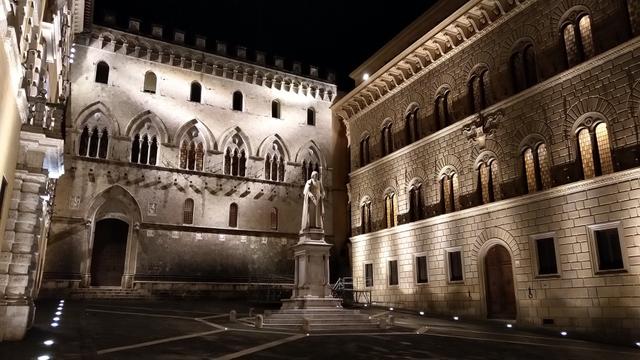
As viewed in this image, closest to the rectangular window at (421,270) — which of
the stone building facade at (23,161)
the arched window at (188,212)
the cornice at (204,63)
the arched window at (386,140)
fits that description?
the arched window at (386,140)

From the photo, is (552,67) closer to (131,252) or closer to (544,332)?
(544,332)

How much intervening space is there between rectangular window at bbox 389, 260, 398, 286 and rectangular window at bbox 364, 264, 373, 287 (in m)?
1.80

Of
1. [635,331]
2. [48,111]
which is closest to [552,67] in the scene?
[635,331]

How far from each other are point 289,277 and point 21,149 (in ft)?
68.4

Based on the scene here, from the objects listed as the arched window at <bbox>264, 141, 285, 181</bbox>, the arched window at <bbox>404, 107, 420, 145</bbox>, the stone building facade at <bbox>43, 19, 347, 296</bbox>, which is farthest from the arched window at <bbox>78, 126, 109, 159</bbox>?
the arched window at <bbox>404, 107, 420, 145</bbox>

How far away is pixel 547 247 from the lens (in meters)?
16.1

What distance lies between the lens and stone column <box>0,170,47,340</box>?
→ 10023 millimetres

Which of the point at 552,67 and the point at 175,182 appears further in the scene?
the point at 175,182

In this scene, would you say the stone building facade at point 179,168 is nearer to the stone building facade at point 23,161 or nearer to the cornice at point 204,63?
the cornice at point 204,63

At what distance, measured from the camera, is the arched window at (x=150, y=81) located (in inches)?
1124

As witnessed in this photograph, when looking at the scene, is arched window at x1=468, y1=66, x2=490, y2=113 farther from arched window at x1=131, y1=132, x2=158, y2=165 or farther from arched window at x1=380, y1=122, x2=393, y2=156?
arched window at x1=131, y1=132, x2=158, y2=165

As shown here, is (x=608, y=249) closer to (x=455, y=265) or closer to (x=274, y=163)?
(x=455, y=265)

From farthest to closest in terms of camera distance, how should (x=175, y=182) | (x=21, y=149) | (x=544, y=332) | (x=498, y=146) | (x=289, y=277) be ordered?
(x=289, y=277) < (x=175, y=182) < (x=498, y=146) < (x=544, y=332) < (x=21, y=149)

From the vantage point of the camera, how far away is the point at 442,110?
2202 cm
